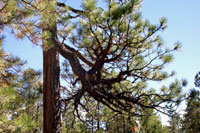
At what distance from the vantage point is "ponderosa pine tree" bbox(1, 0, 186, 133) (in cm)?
207

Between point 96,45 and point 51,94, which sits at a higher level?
point 96,45

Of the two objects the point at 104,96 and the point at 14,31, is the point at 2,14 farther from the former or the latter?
the point at 104,96

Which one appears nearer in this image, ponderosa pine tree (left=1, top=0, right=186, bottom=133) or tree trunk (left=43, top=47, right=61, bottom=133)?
ponderosa pine tree (left=1, top=0, right=186, bottom=133)

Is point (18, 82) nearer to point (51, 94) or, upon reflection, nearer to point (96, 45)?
point (51, 94)

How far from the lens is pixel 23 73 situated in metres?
2.95

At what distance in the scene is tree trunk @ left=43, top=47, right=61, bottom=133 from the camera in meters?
2.56

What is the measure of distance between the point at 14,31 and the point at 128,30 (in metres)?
1.17

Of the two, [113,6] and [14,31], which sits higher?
[113,6]

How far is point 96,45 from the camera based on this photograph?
102 inches

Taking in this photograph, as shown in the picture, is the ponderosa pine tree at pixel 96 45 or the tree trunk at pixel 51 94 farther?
the tree trunk at pixel 51 94

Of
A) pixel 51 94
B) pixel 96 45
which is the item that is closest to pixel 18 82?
pixel 51 94

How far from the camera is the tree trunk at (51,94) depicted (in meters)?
2.56

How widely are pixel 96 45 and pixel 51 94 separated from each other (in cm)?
85

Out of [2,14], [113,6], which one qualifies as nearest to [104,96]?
[113,6]
